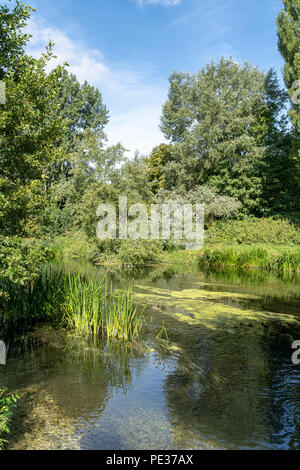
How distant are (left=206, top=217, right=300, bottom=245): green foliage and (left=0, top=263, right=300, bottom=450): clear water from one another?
13.1 meters

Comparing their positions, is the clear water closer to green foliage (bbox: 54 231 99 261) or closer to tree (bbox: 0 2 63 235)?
tree (bbox: 0 2 63 235)

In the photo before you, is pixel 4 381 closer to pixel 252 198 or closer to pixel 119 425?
pixel 119 425

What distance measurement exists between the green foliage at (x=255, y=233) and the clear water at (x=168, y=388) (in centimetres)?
1311

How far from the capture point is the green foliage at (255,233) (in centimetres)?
1969

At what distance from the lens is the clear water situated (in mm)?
3186

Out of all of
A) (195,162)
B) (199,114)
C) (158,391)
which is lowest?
(158,391)

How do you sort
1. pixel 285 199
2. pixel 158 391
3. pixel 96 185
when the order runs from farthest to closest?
pixel 285 199 → pixel 96 185 → pixel 158 391

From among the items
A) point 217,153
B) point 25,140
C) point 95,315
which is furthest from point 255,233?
point 25,140

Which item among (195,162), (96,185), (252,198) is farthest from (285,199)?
(96,185)

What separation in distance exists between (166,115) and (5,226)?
22.3 m

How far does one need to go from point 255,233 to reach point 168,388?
17047mm

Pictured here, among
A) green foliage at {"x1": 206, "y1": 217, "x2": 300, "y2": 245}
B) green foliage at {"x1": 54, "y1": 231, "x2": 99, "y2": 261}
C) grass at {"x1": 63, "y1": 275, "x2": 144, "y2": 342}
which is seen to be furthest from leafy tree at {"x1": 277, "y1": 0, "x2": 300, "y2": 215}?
grass at {"x1": 63, "y1": 275, "x2": 144, "y2": 342}

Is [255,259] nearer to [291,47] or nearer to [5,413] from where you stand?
[291,47]

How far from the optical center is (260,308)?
836cm
